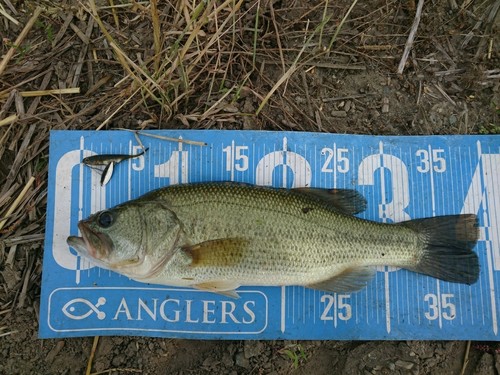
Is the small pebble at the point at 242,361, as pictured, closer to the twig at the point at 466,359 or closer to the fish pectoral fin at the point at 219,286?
the fish pectoral fin at the point at 219,286

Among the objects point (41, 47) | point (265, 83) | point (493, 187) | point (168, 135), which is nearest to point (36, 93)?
point (41, 47)

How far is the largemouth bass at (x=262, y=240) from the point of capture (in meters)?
3.14

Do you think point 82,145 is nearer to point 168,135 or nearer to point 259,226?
point 168,135

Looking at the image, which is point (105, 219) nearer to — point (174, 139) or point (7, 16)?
point (174, 139)

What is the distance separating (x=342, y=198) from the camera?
3518 millimetres

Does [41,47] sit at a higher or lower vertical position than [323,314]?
higher

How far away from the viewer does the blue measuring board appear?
11.7 feet

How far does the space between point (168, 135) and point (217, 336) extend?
6.11 feet

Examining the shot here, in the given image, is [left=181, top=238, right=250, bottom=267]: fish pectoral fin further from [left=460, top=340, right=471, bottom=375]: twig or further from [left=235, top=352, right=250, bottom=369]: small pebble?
[left=460, top=340, right=471, bottom=375]: twig

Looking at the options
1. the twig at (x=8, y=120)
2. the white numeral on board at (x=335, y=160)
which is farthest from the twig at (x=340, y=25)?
the twig at (x=8, y=120)

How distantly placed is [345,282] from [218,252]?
1.13m

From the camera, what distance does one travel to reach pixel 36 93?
378 centimetres

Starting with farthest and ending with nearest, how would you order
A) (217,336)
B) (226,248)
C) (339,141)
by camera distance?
1. (339,141)
2. (217,336)
3. (226,248)

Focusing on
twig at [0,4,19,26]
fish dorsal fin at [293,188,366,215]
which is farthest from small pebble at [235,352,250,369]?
twig at [0,4,19,26]
